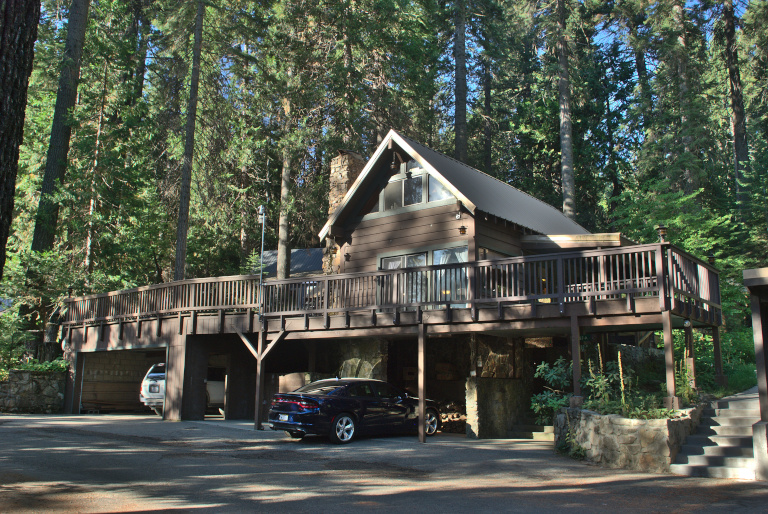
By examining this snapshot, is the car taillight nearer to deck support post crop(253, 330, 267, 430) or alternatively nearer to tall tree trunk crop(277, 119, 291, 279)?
deck support post crop(253, 330, 267, 430)

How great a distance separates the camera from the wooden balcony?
1355 centimetres

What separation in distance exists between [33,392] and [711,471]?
20854mm

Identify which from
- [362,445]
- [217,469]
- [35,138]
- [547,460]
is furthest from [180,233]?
[547,460]

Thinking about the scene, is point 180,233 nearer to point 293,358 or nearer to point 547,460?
point 293,358

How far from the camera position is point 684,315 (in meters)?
13.7

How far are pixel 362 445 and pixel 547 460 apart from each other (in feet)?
13.0

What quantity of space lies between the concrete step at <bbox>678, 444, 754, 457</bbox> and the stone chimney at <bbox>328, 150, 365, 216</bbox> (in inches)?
547

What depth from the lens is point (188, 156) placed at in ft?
86.0

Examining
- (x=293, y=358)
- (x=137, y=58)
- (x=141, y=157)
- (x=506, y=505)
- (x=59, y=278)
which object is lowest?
(x=506, y=505)

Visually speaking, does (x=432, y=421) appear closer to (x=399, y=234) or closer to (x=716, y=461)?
(x=399, y=234)

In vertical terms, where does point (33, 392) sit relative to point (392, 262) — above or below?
below

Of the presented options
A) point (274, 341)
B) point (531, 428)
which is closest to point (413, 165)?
point (274, 341)

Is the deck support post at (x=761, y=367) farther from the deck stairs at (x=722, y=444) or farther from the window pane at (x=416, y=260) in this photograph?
the window pane at (x=416, y=260)

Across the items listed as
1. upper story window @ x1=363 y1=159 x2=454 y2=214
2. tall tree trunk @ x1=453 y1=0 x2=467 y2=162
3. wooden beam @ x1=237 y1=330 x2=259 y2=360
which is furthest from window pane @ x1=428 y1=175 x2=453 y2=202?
tall tree trunk @ x1=453 y1=0 x2=467 y2=162
